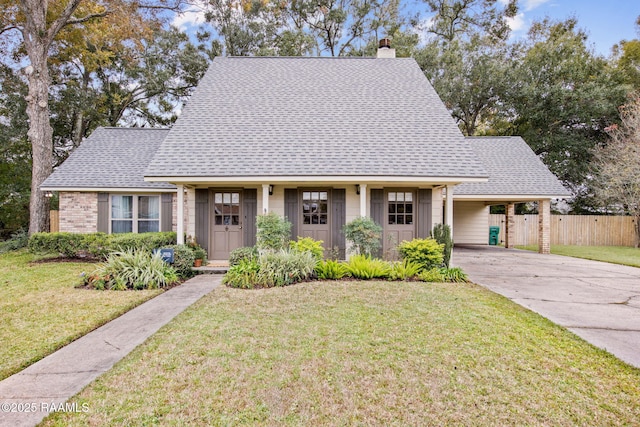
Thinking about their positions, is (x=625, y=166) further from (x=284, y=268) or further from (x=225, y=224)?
(x=225, y=224)

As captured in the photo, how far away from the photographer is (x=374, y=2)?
22.4m

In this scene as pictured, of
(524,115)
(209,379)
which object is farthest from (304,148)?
(524,115)

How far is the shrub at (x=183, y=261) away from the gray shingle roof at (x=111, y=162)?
3480 mm

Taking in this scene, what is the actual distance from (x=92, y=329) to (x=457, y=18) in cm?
2898

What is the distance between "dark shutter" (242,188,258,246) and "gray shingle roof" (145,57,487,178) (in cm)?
116

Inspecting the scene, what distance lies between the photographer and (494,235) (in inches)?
681

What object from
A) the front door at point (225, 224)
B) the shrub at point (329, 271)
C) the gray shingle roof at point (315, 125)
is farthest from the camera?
the front door at point (225, 224)

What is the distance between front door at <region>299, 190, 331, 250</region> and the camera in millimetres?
9242

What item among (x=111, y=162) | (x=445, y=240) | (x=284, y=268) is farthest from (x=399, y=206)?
(x=111, y=162)

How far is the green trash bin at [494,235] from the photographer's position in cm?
1723

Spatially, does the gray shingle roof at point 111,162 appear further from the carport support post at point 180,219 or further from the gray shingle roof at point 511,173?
the gray shingle roof at point 511,173

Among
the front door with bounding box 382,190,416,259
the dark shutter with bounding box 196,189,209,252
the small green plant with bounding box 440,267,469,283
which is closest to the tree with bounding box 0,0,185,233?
the dark shutter with bounding box 196,189,209,252

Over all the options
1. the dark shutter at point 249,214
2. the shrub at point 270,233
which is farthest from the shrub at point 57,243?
the shrub at point 270,233

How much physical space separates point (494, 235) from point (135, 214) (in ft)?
56.8
